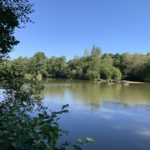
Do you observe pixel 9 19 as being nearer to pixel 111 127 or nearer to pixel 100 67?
pixel 111 127

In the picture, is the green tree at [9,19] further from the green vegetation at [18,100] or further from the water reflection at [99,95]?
the water reflection at [99,95]

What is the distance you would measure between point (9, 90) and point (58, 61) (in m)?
64.9

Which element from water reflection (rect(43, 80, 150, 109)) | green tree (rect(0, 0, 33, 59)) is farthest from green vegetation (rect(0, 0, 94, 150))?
water reflection (rect(43, 80, 150, 109))

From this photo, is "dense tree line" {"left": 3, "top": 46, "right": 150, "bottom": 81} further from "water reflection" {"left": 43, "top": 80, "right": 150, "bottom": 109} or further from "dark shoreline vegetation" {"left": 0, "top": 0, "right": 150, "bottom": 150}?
"dark shoreline vegetation" {"left": 0, "top": 0, "right": 150, "bottom": 150}

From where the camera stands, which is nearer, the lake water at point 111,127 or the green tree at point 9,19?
the green tree at point 9,19

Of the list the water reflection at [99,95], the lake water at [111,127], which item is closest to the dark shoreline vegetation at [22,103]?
the lake water at [111,127]

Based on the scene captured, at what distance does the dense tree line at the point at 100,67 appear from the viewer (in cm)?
6462

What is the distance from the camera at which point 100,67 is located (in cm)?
6600

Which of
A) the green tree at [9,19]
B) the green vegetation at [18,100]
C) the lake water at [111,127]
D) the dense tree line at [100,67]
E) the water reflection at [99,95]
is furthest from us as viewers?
the dense tree line at [100,67]

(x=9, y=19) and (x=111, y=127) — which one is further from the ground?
(x=9, y=19)

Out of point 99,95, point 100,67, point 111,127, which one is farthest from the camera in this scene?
point 100,67

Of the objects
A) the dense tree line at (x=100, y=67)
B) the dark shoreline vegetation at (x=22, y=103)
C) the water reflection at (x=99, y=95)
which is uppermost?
the dense tree line at (x=100, y=67)

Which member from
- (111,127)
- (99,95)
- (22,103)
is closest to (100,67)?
(99,95)

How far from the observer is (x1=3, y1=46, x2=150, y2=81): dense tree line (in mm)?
64625
